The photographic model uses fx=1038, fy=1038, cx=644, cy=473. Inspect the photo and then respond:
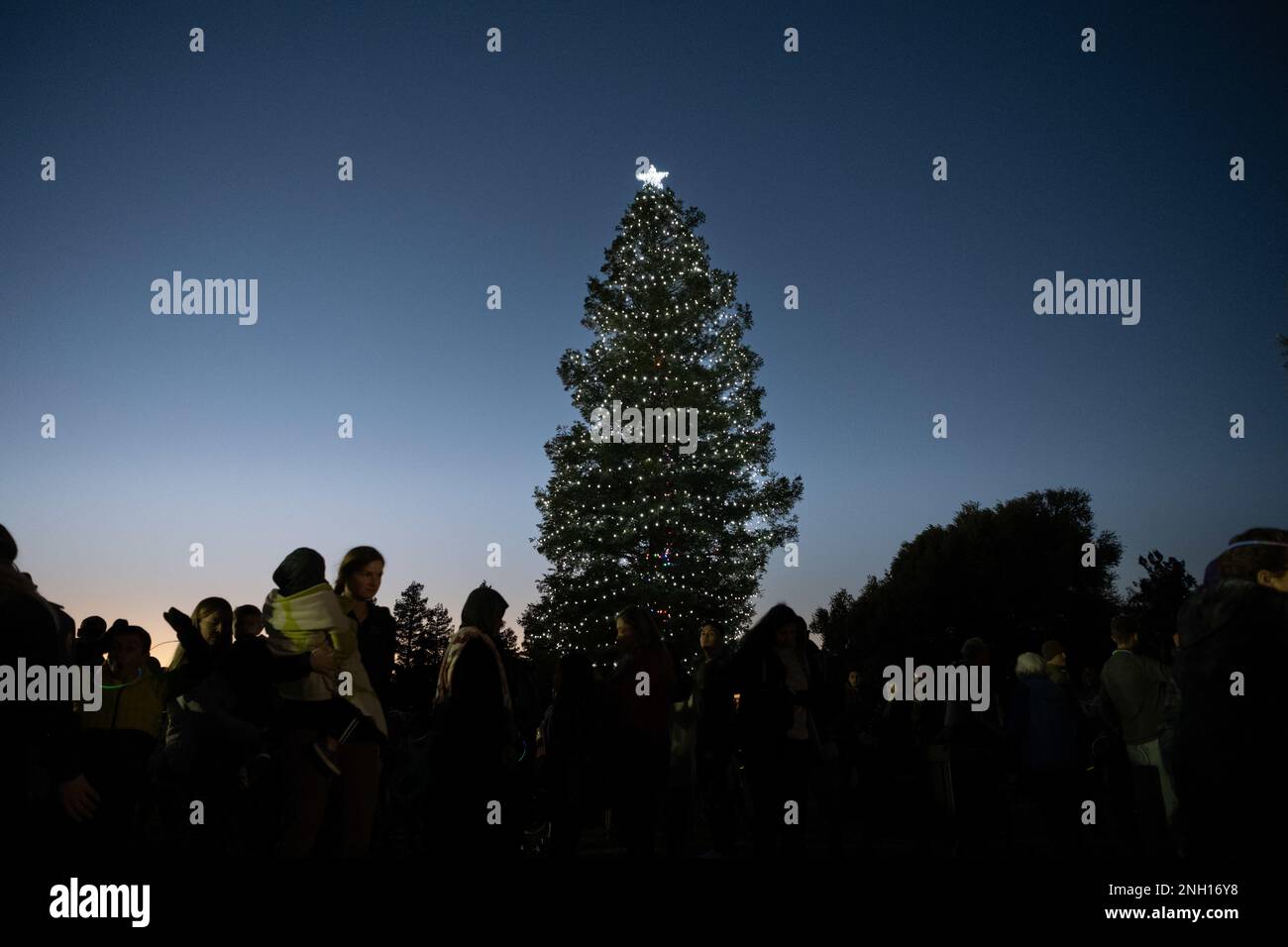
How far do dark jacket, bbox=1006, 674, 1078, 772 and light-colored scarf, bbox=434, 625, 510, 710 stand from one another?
491cm

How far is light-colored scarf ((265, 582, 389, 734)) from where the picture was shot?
5.66 m

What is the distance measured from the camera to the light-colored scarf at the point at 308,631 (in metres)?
5.66

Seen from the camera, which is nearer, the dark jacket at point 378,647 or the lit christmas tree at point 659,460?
the dark jacket at point 378,647

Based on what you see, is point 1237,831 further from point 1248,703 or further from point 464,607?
point 464,607

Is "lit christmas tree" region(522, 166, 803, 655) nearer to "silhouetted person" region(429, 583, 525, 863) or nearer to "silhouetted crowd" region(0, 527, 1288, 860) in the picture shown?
"silhouetted crowd" region(0, 527, 1288, 860)

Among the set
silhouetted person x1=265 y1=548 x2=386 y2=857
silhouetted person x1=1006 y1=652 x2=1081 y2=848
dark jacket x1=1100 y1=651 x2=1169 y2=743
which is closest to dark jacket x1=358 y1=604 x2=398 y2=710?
silhouetted person x1=265 y1=548 x2=386 y2=857
